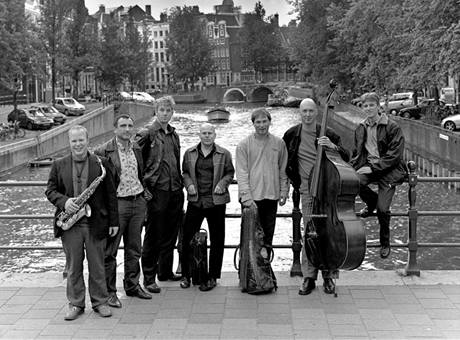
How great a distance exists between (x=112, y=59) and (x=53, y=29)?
22.9 m

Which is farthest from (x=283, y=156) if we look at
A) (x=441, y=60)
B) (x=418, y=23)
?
(x=418, y=23)

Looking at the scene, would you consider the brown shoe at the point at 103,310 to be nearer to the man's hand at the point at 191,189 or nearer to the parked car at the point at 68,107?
the man's hand at the point at 191,189

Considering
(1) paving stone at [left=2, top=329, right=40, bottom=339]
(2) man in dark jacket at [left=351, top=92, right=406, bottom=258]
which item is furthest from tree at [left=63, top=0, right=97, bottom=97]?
(1) paving stone at [left=2, top=329, right=40, bottom=339]

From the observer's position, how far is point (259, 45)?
102m

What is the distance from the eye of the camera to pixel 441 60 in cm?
2177

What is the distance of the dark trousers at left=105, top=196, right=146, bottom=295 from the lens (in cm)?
649

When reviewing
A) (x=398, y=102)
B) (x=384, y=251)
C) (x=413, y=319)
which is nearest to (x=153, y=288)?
(x=384, y=251)

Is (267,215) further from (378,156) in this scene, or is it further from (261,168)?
(378,156)

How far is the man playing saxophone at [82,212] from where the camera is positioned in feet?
19.8

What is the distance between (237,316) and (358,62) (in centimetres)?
3603

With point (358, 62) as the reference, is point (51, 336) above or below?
below

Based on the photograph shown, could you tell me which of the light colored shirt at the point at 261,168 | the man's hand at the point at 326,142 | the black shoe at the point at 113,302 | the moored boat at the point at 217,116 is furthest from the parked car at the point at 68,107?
the man's hand at the point at 326,142

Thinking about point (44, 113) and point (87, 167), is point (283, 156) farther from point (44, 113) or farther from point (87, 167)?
point (44, 113)

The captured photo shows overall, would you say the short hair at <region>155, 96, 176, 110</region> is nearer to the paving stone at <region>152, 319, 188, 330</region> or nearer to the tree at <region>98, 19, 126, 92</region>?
the paving stone at <region>152, 319, 188, 330</region>
